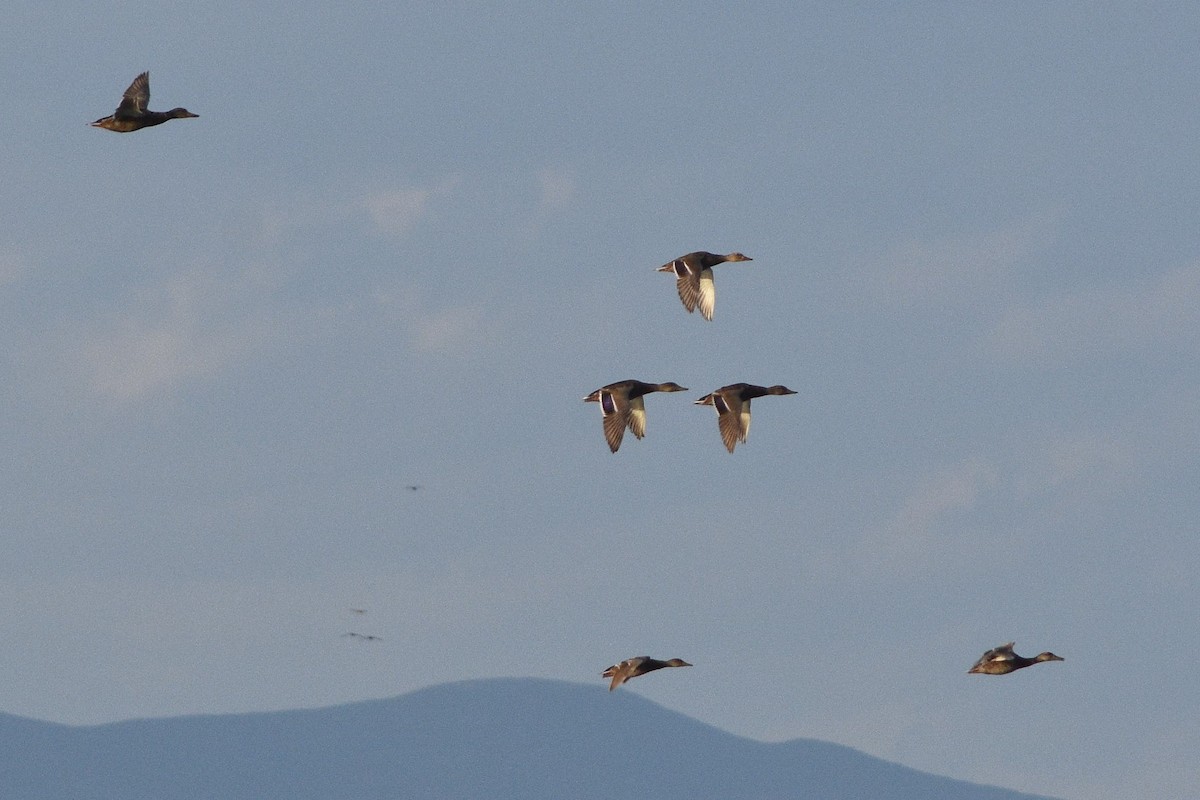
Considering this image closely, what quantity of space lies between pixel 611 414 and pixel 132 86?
62.3ft

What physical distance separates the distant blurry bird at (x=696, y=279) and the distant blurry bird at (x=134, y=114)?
1814cm

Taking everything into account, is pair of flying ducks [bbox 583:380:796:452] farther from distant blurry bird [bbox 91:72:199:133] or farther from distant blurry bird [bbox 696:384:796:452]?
distant blurry bird [bbox 91:72:199:133]

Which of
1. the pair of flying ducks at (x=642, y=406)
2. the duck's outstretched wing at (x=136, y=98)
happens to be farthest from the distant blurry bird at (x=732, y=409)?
the duck's outstretched wing at (x=136, y=98)

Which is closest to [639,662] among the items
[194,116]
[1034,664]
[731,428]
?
[731,428]

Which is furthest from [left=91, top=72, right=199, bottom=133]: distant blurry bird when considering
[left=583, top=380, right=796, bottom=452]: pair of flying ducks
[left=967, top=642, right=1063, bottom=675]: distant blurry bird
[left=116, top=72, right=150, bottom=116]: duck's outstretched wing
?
[left=967, top=642, right=1063, bottom=675]: distant blurry bird

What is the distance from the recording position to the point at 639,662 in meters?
84.3

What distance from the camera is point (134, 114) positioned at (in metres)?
73.6

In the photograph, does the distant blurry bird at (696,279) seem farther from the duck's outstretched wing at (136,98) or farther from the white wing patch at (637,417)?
the duck's outstretched wing at (136,98)

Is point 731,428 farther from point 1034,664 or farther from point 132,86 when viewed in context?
point 132,86

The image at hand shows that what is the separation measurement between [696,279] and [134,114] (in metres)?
19.8

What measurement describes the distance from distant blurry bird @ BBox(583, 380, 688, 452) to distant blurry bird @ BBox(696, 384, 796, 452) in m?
2.18

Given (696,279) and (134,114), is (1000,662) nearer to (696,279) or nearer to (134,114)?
(696,279)

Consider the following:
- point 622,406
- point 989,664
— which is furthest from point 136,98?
point 989,664

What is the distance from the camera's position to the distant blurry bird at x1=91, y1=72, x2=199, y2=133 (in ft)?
241
